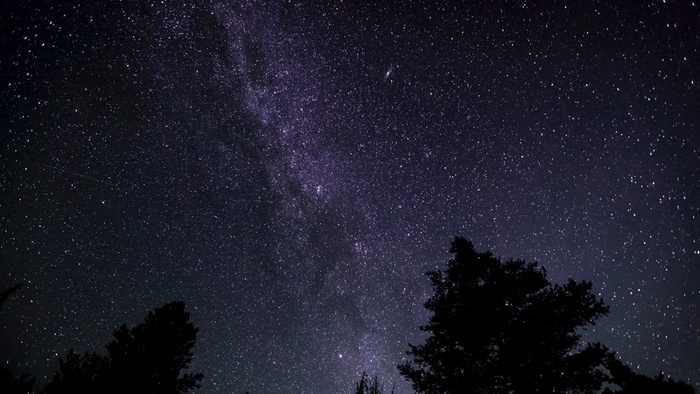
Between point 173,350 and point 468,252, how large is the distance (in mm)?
10221

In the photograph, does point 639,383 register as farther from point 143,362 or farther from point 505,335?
point 143,362

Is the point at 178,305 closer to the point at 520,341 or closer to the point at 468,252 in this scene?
the point at 468,252

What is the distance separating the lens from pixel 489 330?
7816mm

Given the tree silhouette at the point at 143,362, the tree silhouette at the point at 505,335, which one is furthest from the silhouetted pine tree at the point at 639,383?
the tree silhouette at the point at 143,362

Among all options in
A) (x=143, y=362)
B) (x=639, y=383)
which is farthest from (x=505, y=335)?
(x=143, y=362)

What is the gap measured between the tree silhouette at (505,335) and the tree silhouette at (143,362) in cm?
781

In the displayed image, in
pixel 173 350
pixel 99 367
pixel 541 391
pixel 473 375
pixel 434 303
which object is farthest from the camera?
pixel 173 350

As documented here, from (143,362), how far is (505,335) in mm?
10986

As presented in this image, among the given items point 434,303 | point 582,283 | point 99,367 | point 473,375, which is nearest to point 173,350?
point 99,367

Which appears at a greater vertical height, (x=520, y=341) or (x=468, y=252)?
(x=468, y=252)

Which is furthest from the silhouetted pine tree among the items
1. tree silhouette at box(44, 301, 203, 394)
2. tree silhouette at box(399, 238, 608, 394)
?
tree silhouette at box(44, 301, 203, 394)

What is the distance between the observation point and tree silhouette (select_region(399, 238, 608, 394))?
701 centimetres

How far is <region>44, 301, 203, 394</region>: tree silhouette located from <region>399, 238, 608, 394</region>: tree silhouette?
7.81 meters

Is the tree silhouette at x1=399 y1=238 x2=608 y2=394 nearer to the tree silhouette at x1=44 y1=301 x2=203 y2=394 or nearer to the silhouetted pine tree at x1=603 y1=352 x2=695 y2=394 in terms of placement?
the silhouetted pine tree at x1=603 y1=352 x2=695 y2=394
